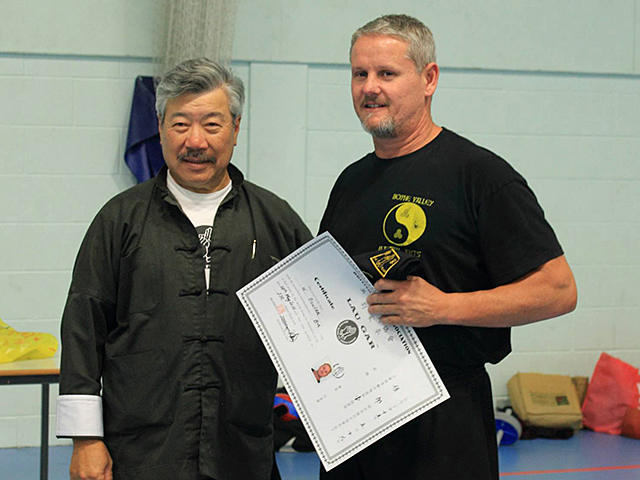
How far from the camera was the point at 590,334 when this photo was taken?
5125 mm

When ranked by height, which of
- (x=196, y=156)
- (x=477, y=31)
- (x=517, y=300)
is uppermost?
(x=477, y=31)

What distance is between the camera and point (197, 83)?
205 cm

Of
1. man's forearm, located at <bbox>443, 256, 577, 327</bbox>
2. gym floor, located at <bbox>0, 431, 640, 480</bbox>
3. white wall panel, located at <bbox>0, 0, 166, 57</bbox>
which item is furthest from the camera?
white wall panel, located at <bbox>0, 0, 166, 57</bbox>

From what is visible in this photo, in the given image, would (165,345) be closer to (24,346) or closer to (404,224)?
(404,224)

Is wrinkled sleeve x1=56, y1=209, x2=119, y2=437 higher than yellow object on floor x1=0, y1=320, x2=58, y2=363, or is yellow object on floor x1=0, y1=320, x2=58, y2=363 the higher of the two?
wrinkled sleeve x1=56, y1=209, x2=119, y2=437

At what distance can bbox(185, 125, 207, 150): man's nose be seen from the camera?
2031 millimetres

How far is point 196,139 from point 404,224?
0.60 meters

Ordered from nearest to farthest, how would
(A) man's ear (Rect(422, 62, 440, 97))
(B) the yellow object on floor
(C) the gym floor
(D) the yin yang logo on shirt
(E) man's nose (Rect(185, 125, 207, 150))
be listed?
(D) the yin yang logo on shirt < (A) man's ear (Rect(422, 62, 440, 97)) < (E) man's nose (Rect(185, 125, 207, 150)) < (B) the yellow object on floor < (C) the gym floor

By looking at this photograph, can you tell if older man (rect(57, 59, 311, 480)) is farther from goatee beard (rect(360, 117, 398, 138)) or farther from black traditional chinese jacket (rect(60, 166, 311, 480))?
goatee beard (rect(360, 117, 398, 138))

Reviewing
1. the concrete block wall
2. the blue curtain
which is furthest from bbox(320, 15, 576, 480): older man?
the concrete block wall

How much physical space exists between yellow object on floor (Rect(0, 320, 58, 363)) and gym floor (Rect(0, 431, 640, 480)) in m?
1.08

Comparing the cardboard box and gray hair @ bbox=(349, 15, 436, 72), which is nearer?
gray hair @ bbox=(349, 15, 436, 72)

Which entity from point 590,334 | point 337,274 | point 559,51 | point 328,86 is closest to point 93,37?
point 328,86

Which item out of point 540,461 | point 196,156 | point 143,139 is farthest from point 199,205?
point 540,461
